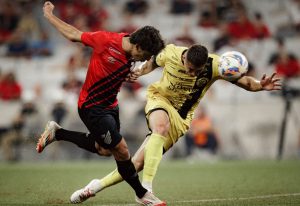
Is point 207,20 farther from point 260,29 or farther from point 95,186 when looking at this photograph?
point 95,186

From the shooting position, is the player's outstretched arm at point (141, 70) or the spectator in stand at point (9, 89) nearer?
the player's outstretched arm at point (141, 70)

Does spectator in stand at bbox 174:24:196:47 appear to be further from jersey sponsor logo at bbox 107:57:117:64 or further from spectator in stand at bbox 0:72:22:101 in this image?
jersey sponsor logo at bbox 107:57:117:64

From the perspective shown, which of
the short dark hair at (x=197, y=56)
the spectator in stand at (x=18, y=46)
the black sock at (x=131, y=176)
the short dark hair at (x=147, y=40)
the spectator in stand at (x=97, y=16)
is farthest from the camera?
the spectator in stand at (x=97, y=16)

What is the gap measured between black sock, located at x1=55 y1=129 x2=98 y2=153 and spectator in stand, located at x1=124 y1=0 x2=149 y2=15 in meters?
12.3

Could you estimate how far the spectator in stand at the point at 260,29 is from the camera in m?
19.2

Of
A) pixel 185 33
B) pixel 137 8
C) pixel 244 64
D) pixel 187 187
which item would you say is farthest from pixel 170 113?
pixel 137 8

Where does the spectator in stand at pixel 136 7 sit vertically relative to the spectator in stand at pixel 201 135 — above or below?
above

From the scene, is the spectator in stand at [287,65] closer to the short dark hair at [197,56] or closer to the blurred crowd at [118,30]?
the blurred crowd at [118,30]

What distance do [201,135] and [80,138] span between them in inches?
344

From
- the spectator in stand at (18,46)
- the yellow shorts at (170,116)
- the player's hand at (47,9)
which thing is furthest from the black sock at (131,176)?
the spectator in stand at (18,46)

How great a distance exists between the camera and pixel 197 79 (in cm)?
859

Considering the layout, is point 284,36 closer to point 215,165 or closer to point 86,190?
point 215,165

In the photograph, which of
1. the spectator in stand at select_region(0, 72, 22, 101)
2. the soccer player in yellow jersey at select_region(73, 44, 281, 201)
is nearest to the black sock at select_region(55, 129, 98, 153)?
the soccer player in yellow jersey at select_region(73, 44, 281, 201)

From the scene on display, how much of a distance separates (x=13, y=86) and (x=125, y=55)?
1083cm
